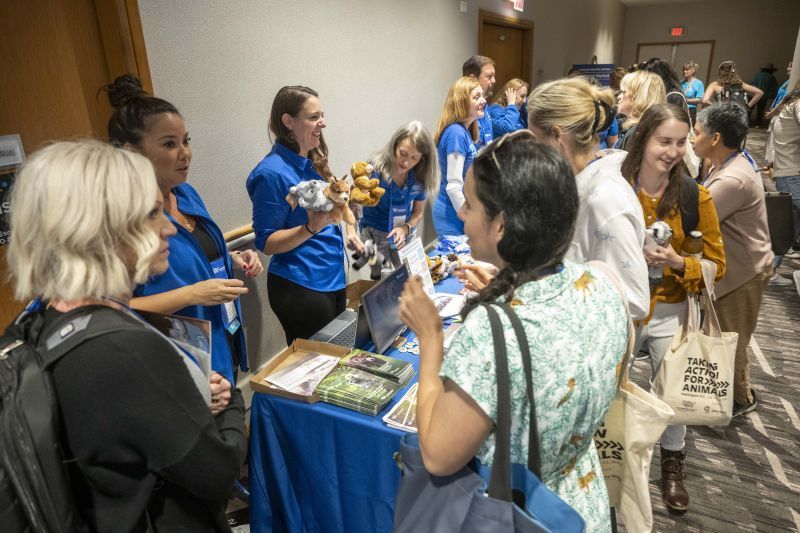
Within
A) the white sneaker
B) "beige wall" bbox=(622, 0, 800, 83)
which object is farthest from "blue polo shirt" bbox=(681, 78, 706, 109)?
"beige wall" bbox=(622, 0, 800, 83)

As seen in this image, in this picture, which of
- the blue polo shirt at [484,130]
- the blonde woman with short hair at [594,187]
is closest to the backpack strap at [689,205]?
the blonde woman with short hair at [594,187]

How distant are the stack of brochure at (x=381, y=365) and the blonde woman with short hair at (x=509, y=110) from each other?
3981mm

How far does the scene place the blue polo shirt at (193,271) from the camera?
57.9 inches

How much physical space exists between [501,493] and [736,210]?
80.5 inches

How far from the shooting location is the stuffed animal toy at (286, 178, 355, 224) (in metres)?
1.92

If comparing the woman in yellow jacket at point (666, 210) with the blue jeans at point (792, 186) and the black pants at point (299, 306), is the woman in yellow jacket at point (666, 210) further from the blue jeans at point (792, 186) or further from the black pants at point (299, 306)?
the blue jeans at point (792, 186)

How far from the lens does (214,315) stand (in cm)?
166

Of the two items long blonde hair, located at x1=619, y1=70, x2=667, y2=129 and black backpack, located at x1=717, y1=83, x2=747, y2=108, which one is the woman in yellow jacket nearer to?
long blonde hair, located at x1=619, y1=70, x2=667, y2=129

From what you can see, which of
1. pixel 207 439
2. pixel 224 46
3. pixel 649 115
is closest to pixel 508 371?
pixel 207 439

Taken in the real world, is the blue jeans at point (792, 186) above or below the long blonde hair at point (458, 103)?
below

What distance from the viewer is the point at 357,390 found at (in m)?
1.46

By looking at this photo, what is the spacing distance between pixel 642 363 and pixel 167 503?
3.08 m

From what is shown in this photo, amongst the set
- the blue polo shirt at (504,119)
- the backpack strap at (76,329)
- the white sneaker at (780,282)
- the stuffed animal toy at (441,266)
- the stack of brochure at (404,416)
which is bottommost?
the white sneaker at (780,282)

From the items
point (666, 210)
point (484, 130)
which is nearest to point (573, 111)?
point (666, 210)
